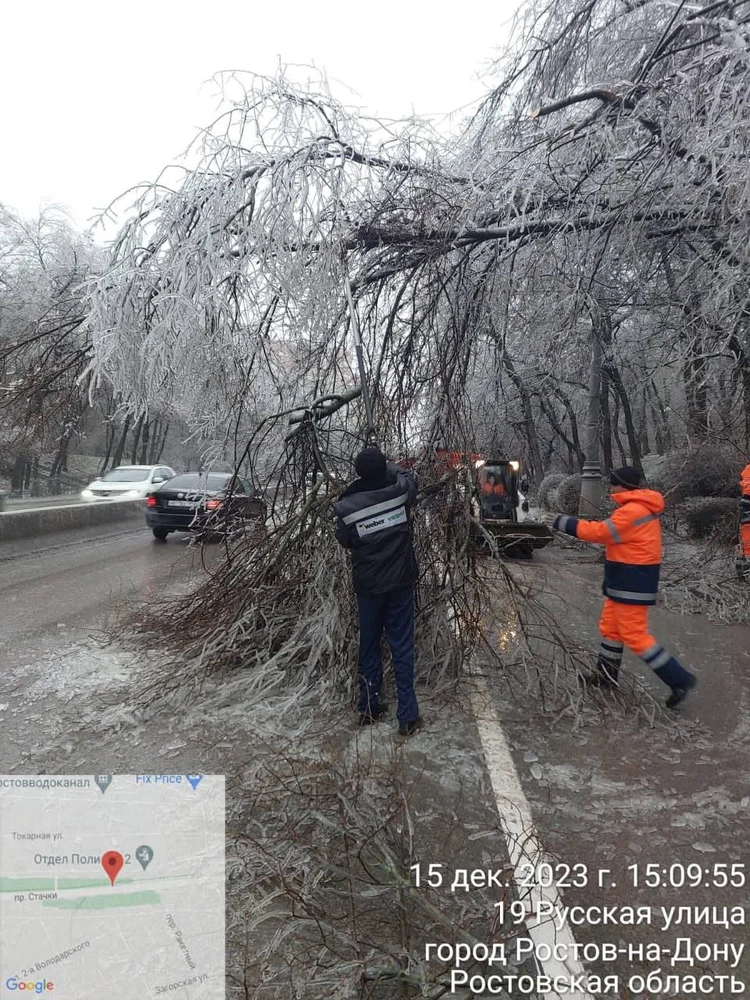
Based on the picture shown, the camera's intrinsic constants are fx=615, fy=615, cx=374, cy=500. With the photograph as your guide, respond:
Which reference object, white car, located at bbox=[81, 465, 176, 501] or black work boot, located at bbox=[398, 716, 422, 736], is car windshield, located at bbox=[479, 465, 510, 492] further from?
white car, located at bbox=[81, 465, 176, 501]

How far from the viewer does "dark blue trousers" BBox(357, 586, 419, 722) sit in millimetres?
4039

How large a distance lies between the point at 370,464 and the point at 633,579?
7.07 feet

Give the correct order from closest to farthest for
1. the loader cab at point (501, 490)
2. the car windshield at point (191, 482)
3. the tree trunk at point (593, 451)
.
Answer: the loader cab at point (501, 490) < the car windshield at point (191, 482) < the tree trunk at point (593, 451)

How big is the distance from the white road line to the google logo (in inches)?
67.1

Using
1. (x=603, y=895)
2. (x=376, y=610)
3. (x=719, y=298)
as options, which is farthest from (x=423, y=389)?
(x=603, y=895)

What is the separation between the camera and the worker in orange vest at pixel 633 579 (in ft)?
14.5

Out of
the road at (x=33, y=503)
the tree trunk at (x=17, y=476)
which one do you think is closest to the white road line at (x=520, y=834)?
the road at (x=33, y=503)

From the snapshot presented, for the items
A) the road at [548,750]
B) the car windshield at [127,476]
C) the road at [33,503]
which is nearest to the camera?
the road at [548,750]

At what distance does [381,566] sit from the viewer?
13.0 feet

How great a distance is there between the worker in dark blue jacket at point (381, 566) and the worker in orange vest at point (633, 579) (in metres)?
1.33

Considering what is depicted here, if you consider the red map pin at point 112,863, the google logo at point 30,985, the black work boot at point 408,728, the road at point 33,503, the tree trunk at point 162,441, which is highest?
the tree trunk at point 162,441

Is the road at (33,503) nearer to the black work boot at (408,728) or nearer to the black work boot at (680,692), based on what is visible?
the black work boot at (408,728)

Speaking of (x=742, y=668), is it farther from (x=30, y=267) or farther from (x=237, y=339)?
(x=30, y=267)

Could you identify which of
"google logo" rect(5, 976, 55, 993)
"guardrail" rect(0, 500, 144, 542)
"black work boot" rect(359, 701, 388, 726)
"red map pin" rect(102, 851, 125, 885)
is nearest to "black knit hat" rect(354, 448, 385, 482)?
"black work boot" rect(359, 701, 388, 726)
